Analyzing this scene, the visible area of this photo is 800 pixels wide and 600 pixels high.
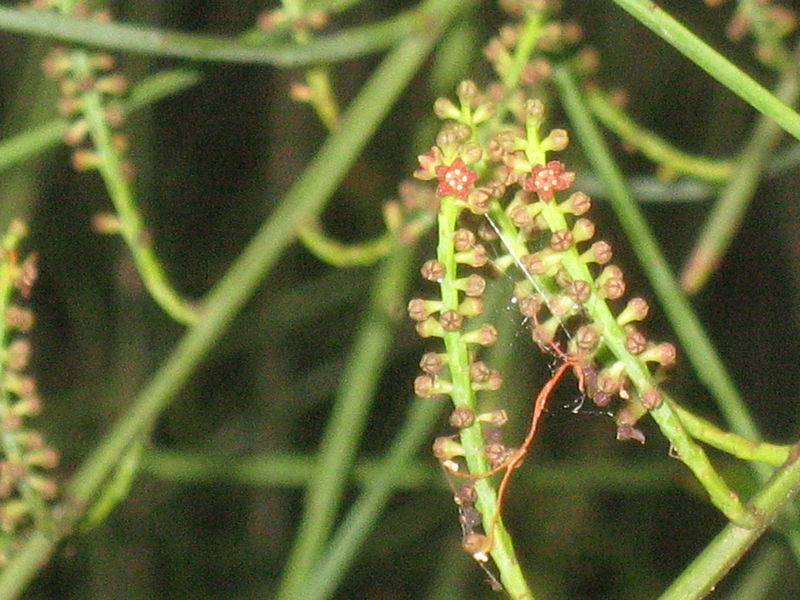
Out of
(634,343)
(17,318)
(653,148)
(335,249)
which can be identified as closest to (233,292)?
(335,249)

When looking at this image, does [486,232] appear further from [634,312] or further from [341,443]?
[341,443]

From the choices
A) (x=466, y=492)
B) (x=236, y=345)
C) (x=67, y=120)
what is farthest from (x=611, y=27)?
(x=466, y=492)

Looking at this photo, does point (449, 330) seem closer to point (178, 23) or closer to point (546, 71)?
point (546, 71)

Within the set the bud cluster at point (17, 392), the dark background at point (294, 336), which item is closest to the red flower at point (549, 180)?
the bud cluster at point (17, 392)

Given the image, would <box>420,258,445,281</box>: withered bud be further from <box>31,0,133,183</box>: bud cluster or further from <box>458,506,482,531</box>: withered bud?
<box>31,0,133,183</box>: bud cluster

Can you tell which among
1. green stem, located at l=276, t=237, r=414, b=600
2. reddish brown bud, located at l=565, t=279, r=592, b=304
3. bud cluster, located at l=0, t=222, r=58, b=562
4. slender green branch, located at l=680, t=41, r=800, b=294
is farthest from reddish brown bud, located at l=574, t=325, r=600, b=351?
slender green branch, located at l=680, t=41, r=800, b=294

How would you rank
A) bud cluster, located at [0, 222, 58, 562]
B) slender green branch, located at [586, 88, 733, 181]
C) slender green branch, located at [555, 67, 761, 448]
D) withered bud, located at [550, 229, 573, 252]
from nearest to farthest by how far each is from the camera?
1. withered bud, located at [550, 229, 573, 252]
2. bud cluster, located at [0, 222, 58, 562]
3. slender green branch, located at [555, 67, 761, 448]
4. slender green branch, located at [586, 88, 733, 181]

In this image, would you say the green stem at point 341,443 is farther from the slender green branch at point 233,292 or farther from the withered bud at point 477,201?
the withered bud at point 477,201

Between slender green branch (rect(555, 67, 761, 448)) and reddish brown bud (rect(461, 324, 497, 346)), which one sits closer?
reddish brown bud (rect(461, 324, 497, 346))
